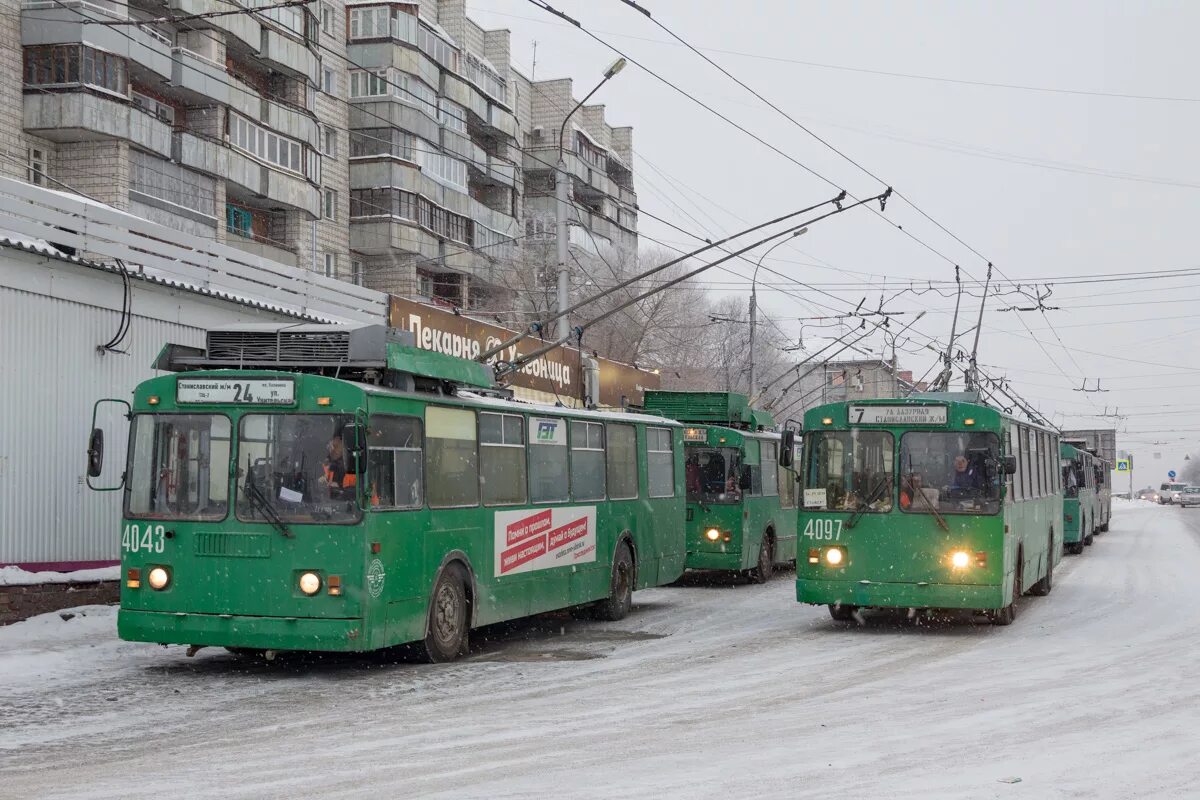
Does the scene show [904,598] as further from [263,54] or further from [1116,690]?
[263,54]

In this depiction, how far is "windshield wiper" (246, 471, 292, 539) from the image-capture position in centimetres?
1159

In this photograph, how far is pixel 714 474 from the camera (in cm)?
2288

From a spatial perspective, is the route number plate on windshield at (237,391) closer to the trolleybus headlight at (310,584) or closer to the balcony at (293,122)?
the trolleybus headlight at (310,584)

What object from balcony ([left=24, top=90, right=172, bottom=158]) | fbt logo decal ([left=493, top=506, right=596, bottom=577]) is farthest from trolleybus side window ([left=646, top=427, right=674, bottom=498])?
balcony ([left=24, top=90, right=172, bottom=158])

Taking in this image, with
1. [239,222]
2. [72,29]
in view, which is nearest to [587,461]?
[72,29]

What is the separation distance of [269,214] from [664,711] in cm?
3368

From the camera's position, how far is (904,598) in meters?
15.7

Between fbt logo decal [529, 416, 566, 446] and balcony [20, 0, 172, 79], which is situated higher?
balcony [20, 0, 172, 79]

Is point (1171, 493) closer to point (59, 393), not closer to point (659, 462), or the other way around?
point (659, 462)

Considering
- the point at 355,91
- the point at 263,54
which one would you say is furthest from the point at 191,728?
the point at 355,91

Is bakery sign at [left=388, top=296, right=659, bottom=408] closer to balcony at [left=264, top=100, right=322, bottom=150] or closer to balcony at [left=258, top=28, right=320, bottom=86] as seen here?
balcony at [left=264, top=100, right=322, bottom=150]

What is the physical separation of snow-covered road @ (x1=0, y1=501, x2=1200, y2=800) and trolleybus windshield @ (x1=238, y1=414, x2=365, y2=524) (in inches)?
55.6

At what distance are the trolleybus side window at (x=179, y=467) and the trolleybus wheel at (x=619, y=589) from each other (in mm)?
6429

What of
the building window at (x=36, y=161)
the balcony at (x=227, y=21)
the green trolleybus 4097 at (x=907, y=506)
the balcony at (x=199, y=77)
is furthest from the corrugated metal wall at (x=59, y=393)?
the balcony at (x=227, y=21)
